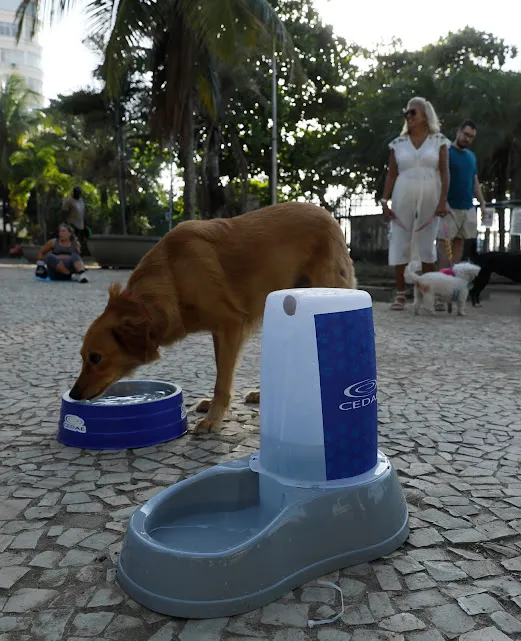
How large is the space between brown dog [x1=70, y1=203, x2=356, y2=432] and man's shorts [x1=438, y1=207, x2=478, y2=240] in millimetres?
5640

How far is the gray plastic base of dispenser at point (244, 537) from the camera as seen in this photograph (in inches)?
61.1

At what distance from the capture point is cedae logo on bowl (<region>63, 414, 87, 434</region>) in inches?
111

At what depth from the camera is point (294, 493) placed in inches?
70.1

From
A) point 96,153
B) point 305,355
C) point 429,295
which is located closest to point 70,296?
→ point 429,295

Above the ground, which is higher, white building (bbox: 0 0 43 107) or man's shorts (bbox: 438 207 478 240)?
white building (bbox: 0 0 43 107)

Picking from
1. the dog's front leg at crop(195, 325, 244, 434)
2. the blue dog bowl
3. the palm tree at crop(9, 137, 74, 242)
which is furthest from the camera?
the palm tree at crop(9, 137, 74, 242)

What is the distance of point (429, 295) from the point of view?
8.04 metres

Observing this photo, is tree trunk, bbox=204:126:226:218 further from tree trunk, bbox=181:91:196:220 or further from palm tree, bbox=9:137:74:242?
palm tree, bbox=9:137:74:242

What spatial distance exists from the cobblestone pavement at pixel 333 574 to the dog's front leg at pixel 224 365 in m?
0.13

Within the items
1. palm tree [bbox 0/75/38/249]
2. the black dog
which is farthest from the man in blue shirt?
palm tree [bbox 0/75/38/249]

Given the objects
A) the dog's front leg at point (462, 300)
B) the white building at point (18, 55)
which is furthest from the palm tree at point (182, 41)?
the white building at point (18, 55)

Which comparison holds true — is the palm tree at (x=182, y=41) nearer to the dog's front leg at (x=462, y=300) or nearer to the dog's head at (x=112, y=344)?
the dog's front leg at (x=462, y=300)

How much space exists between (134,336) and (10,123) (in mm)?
39378

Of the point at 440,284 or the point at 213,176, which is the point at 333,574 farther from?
the point at 213,176
